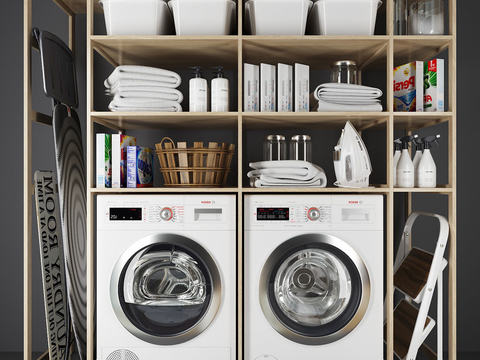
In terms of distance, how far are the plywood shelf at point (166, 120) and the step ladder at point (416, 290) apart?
137 centimetres

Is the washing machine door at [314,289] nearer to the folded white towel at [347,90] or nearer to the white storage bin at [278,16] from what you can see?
the folded white towel at [347,90]

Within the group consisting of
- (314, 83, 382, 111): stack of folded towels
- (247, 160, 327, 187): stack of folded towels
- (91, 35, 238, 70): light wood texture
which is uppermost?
(91, 35, 238, 70): light wood texture

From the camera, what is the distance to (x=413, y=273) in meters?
2.26

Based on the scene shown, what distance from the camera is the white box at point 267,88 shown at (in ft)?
7.22

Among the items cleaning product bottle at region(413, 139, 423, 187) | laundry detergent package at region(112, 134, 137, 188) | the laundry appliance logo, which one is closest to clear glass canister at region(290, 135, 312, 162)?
cleaning product bottle at region(413, 139, 423, 187)

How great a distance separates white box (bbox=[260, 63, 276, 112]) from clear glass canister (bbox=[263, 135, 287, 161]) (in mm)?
269

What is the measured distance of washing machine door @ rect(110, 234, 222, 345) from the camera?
2076 mm

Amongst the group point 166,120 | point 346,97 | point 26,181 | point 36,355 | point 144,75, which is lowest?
point 36,355

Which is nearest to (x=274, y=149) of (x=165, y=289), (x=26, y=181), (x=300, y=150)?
(x=300, y=150)

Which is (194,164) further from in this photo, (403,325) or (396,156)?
(403,325)

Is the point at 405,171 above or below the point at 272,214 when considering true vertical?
above

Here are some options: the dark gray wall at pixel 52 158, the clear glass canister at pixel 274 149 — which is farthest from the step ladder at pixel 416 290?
the clear glass canister at pixel 274 149

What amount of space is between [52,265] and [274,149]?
1580 mm

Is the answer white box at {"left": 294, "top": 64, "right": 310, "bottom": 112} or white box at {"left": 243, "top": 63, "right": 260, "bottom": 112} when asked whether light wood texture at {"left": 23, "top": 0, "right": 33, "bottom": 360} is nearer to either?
white box at {"left": 243, "top": 63, "right": 260, "bottom": 112}
